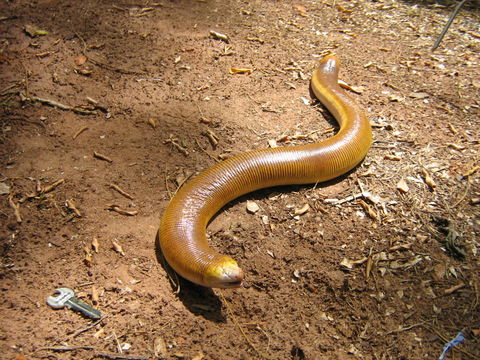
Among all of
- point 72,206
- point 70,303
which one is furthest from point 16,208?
point 70,303

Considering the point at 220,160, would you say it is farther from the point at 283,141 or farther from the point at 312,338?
the point at 312,338

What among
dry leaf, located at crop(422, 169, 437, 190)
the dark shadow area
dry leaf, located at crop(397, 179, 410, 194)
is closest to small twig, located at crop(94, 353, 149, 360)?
the dark shadow area

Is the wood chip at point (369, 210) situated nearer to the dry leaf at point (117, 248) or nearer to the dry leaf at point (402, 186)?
the dry leaf at point (402, 186)

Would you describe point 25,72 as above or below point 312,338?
above

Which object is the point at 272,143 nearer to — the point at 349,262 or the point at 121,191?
the point at 349,262

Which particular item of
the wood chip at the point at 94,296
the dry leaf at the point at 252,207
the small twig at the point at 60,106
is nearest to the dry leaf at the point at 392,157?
the dry leaf at the point at 252,207

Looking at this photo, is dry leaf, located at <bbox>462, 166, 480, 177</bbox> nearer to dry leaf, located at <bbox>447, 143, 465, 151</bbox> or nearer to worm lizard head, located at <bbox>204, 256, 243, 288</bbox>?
dry leaf, located at <bbox>447, 143, 465, 151</bbox>

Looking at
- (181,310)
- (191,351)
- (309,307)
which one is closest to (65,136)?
(181,310)
